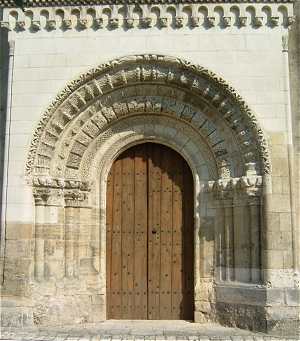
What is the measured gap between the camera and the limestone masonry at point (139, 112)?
7047mm

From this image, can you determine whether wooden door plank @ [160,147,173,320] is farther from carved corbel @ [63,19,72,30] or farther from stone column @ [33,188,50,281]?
carved corbel @ [63,19,72,30]

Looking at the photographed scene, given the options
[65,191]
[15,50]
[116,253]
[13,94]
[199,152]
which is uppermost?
[15,50]

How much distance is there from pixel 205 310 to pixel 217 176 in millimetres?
1841

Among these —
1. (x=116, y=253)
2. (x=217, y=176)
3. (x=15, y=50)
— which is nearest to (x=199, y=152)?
(x=217, y=176)

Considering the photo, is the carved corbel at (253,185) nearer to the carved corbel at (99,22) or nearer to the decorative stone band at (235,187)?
the decorative stone band at (235,187)

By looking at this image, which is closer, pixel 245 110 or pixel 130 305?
pixel 245 110

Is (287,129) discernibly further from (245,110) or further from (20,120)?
(20,120)

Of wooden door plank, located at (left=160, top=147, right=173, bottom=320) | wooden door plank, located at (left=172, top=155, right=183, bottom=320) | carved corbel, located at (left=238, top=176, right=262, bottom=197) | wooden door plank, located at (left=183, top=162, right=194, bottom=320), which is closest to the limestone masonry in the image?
carved corbel, located at (left=238, top=176, right=262, bottom=197)

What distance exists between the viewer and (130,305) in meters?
7.69

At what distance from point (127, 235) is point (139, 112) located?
1.77 m

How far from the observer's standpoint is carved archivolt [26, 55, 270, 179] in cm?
723

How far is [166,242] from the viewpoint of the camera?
7734 mm

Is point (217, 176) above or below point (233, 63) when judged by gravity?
below

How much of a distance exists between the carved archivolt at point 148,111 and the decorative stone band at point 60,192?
0.15 m
